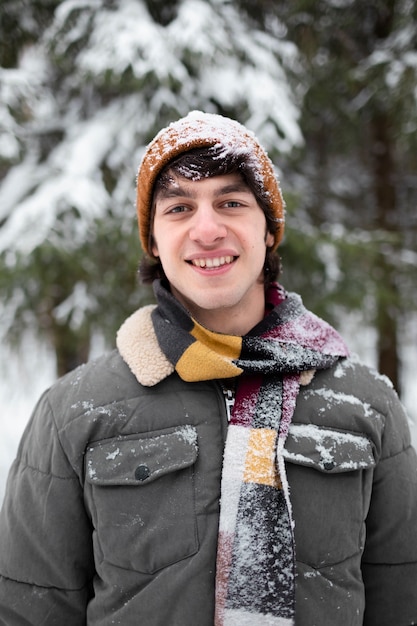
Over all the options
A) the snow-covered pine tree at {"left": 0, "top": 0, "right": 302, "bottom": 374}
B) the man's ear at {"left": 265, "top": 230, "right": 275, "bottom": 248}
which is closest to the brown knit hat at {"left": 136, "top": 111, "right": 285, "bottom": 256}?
the man's ear at {"left": 265, "top": 230, "right": 275, "bottom": 248}

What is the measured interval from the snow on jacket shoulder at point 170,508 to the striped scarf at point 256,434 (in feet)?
0.17

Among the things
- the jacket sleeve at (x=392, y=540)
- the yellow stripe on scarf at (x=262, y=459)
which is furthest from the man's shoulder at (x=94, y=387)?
the jacket sleeve at (x=392, y=540)

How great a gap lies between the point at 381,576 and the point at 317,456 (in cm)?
51

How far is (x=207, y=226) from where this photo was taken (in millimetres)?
1447

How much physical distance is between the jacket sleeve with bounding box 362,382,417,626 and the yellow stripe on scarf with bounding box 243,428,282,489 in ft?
A: 1.28

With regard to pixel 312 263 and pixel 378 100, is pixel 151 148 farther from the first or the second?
pixel 378 100

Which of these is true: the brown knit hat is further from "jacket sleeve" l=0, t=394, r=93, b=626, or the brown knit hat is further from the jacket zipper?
"jacket sleeve" l=0, t=394, r=93, b=626

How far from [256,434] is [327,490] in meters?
0.27

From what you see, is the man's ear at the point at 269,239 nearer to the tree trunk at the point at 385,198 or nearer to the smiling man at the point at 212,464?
the smiling man at the point at 212,464

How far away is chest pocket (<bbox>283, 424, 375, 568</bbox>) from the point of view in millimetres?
1366

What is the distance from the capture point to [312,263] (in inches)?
172

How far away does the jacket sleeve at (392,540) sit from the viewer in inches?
59.6

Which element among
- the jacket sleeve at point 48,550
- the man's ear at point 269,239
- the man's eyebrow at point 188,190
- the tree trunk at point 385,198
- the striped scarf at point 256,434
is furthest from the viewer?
the tree trunk at point 385,198

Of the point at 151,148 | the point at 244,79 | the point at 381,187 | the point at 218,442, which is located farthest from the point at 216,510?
the point at 381,187
